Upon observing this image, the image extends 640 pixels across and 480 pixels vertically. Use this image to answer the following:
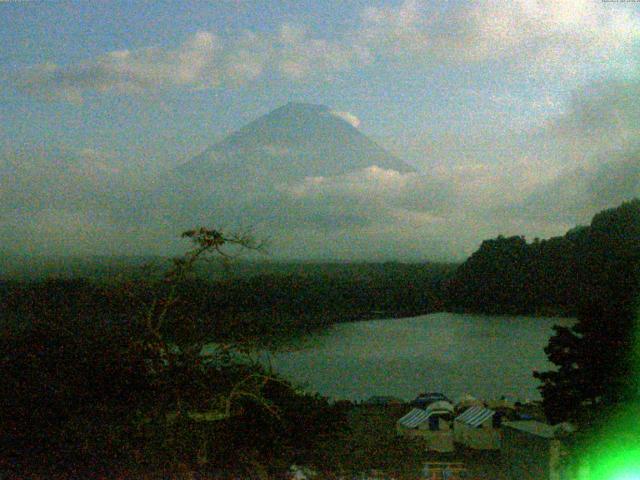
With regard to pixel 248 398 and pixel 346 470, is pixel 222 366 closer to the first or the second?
pixel 248 398

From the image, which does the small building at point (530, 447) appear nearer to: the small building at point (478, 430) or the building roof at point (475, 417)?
the small building at point (478, 430)

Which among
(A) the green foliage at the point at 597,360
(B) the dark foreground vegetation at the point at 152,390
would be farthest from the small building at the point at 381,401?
(B) the dark foreground vegetation at the point at 152,390

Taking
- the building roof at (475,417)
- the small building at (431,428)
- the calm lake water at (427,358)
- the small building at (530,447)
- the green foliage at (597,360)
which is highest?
the green foliage at (597,360)

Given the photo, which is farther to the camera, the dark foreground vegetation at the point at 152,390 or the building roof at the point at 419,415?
the building roof at the point at 419,415

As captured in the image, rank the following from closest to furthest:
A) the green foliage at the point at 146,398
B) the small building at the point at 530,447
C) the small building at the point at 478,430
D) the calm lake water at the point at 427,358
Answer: the green foliage at the point at 146,398
the small building at the point at 530,447
the small building at the point at 478,430
the calm lake water at the point at 427,358

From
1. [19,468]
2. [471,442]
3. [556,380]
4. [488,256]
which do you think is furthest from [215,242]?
[488,256]

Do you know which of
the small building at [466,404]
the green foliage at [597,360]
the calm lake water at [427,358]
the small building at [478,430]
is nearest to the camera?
the green foliage at [597,360]

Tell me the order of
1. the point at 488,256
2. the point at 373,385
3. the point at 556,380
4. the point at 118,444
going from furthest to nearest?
the point at 488,256 < the point at 373,385 < the point at 556,380 < the point at 118,444
